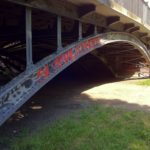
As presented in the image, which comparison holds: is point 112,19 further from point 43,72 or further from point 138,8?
point 43,72

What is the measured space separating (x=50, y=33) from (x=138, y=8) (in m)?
6.15

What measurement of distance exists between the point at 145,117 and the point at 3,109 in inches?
178

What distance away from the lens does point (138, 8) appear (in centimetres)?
1338

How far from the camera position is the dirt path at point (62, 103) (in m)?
7.91

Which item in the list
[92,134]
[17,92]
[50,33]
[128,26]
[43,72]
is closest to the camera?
[17,92]

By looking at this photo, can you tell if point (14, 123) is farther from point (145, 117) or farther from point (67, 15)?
point (145, 117)

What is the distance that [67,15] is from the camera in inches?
311

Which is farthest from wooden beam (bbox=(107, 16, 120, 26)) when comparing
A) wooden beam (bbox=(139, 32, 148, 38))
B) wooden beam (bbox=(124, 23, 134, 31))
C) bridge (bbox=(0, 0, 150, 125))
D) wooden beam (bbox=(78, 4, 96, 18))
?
wooden beam (bbox=(139, 32, 148, 38))

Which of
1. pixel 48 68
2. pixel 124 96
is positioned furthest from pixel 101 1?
pixel 124 96

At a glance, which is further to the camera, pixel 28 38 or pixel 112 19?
pixel 112 19

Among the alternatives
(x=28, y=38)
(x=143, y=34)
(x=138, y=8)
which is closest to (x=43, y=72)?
(x=28, y=38)

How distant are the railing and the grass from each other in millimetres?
3920

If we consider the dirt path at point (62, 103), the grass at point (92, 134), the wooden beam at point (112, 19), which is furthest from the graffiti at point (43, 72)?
the wooden beam at point (112, 19)

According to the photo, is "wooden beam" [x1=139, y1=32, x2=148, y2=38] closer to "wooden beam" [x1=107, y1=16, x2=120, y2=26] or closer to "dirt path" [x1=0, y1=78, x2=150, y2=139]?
"dirt path" [x1=0, y1=78, x2=150, y2=139]
